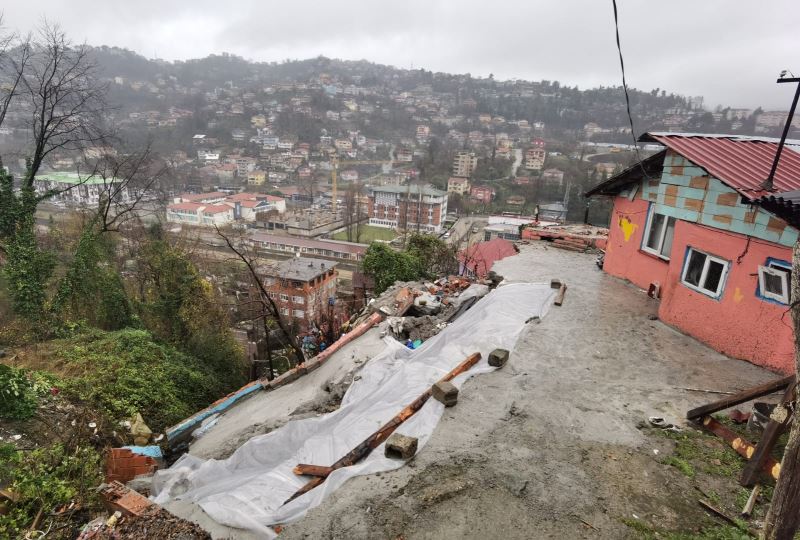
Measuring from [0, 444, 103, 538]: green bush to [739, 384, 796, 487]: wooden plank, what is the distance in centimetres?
627

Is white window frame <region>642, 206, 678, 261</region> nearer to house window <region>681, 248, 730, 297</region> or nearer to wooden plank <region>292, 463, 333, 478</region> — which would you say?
house window <region>681, 248, 730, 297</region>

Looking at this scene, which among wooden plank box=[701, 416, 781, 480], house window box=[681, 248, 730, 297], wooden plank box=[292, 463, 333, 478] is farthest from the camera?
house window box=[681, 248, 730, 297]

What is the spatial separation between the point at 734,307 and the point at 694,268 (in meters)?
0.94

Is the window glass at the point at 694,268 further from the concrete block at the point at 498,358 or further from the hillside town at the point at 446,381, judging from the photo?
the concrete block at the point at 498,358

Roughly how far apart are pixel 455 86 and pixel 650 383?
187133mm

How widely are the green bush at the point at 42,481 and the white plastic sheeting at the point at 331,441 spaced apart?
0.86 meters

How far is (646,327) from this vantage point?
711cm

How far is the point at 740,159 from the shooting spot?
6.53 m

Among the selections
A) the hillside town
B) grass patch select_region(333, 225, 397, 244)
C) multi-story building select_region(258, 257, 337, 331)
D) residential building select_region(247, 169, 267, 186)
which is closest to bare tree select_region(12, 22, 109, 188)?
the hillside town

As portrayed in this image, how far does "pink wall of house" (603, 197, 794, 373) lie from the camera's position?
214 inches

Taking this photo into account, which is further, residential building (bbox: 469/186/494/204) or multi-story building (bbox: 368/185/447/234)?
residential building (bbox: 469/186/494/204)

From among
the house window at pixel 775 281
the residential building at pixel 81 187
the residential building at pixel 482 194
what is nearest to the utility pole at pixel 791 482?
the house window at pixel 775 281

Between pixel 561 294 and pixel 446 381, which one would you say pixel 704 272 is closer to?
pixel 561 294

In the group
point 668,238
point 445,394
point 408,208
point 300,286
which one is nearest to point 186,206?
point 408,208
